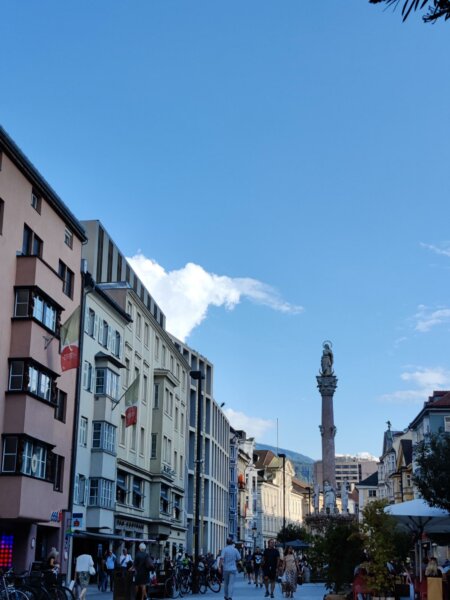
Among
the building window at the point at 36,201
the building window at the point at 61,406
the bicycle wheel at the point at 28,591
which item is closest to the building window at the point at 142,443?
the building window at the point at 61,406

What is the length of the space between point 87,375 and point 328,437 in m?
27.5

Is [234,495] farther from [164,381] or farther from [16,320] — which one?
[16,320]

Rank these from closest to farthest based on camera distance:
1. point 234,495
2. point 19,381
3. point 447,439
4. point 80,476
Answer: point 19,381 < point 447,439 < point 80,476 < point 234,495

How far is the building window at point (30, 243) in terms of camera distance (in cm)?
3447

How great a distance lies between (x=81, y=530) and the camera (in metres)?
41.2

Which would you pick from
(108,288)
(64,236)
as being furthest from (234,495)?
(64,236)

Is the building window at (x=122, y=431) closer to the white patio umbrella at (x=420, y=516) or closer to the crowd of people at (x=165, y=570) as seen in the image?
the crowd of people at (x=165, y=570)

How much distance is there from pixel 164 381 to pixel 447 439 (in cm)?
2864

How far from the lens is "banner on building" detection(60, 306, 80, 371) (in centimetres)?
3394

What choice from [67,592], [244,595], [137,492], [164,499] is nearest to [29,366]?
[244,595]

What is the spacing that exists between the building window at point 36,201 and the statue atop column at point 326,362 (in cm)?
3712

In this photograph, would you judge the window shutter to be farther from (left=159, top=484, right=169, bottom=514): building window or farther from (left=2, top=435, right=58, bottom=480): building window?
(left=159, top=484, right=169, bottom=514): building window

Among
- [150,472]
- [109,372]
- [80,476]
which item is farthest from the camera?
[150,472]

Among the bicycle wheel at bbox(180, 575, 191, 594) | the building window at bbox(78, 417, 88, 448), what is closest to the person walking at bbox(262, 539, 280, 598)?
the bicycle wheel at bbox(180, 575, 191, 594)
